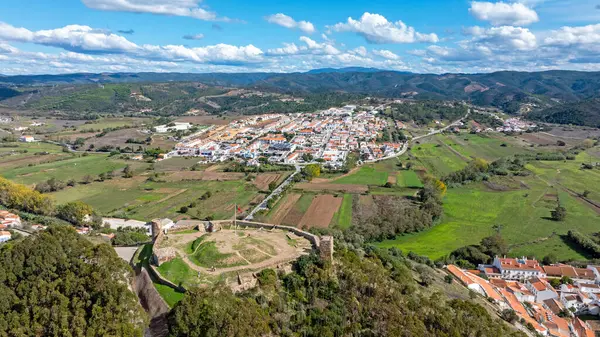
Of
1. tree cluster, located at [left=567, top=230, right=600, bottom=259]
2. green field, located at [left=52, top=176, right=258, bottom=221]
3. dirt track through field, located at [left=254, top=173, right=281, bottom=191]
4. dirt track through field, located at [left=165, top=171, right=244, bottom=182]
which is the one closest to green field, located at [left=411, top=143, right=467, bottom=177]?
tree cluster, located at [left=567, top=230, right=600, bottom=259]

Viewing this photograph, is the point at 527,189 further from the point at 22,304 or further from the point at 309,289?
the point at 22,304

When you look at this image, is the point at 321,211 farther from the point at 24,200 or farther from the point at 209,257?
the point at 24,200

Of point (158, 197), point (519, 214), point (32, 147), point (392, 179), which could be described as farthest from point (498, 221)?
point (32, 147)

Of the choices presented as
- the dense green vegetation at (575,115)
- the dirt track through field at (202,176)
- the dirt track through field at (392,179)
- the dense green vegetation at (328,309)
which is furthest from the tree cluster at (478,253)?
the dense green vegetation at (575,115)

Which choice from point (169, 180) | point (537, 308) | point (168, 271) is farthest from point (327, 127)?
point (168, 271)

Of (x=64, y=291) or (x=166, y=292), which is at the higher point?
(x=64, y=291)

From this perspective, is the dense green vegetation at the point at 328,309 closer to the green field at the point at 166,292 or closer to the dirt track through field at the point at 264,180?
the green field at the point at 166,292
